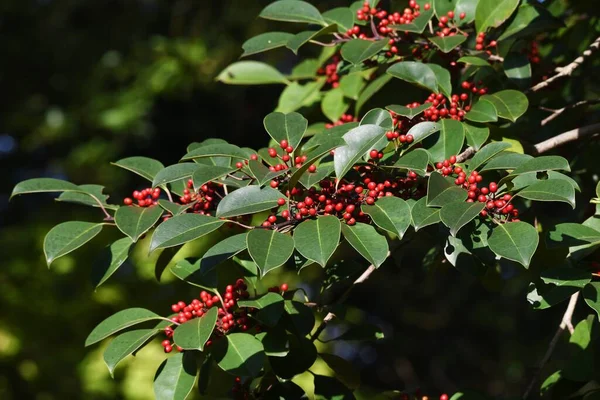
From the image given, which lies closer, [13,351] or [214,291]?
[214,291]

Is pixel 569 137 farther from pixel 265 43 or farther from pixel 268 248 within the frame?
pixel 268 248

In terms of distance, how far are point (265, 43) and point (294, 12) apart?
0.09 meters

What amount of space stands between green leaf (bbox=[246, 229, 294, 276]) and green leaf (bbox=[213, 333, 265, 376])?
0.18 m

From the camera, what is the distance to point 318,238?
1.05 metres

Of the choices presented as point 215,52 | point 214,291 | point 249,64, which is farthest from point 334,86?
point 215,52

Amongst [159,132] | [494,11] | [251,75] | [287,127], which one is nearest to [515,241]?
[287,127]

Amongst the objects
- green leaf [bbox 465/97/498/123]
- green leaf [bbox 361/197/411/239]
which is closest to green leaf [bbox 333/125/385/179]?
green leaf [bbox 361/197/411/239]

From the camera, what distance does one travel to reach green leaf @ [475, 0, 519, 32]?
149cm

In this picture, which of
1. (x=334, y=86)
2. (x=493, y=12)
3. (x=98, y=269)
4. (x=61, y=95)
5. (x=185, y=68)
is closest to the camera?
(x=98, y=269)

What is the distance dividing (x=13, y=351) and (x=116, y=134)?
1505mm

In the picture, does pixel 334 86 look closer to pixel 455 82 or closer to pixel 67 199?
pixel 455 82

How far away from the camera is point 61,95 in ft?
16.5

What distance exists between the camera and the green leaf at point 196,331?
110 centimetres

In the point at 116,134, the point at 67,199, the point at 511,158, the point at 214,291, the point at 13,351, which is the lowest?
the point at 13,351
